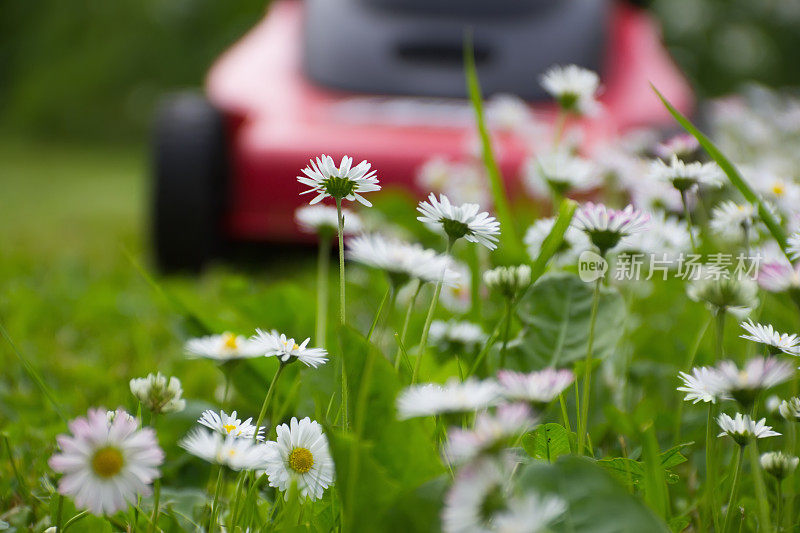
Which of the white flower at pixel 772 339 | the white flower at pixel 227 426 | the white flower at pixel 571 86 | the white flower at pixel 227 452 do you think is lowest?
the white flower at pixel 227 426

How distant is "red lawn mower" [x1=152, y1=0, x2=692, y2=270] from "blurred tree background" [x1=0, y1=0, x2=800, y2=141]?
4686 mm

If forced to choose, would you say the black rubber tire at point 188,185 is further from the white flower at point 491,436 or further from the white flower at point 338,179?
the white flower at point 491,436

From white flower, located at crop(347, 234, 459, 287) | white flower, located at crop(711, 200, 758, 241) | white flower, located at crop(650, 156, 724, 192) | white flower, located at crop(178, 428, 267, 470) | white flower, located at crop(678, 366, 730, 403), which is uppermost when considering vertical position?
white flower, located at crop(650, 156, 724, 192)

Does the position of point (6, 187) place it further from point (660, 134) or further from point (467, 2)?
point (660, 134)

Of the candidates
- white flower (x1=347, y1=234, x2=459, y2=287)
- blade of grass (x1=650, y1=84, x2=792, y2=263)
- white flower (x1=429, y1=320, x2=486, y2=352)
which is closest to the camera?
white flower (x1=347, y1=234, x2=459, y2=287)

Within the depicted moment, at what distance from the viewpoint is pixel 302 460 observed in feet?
1.44

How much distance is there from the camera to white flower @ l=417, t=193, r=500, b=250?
42 cm

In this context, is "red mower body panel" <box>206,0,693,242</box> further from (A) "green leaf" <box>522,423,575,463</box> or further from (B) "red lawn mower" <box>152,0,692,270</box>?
(A) "green leaf" <box>522,423,575,463</box>

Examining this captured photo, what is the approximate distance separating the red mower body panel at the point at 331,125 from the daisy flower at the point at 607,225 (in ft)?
3.46

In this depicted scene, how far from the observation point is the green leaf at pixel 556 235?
1.70 feet

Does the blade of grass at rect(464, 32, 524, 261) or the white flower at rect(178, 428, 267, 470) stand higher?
the blade of grass at rect(464, 32, 524, 261)

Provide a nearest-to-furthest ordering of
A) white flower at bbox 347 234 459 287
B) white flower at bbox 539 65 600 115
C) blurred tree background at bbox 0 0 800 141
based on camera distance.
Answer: white flower at bbox 347 234 459 287, white flower at bbox 539 65 600 115, blurred tree background at bbox 0 0 800 141

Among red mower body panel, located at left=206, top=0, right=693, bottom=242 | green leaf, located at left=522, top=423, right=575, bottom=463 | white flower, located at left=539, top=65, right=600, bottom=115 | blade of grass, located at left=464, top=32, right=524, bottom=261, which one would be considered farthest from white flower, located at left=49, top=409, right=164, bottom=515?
red mower body panel, located at left=206, top=0, right=693, bottom=242

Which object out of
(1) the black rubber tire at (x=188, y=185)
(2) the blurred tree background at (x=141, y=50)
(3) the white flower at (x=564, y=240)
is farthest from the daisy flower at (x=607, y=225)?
(2) the blurred tree background at (x=141, y=50)
